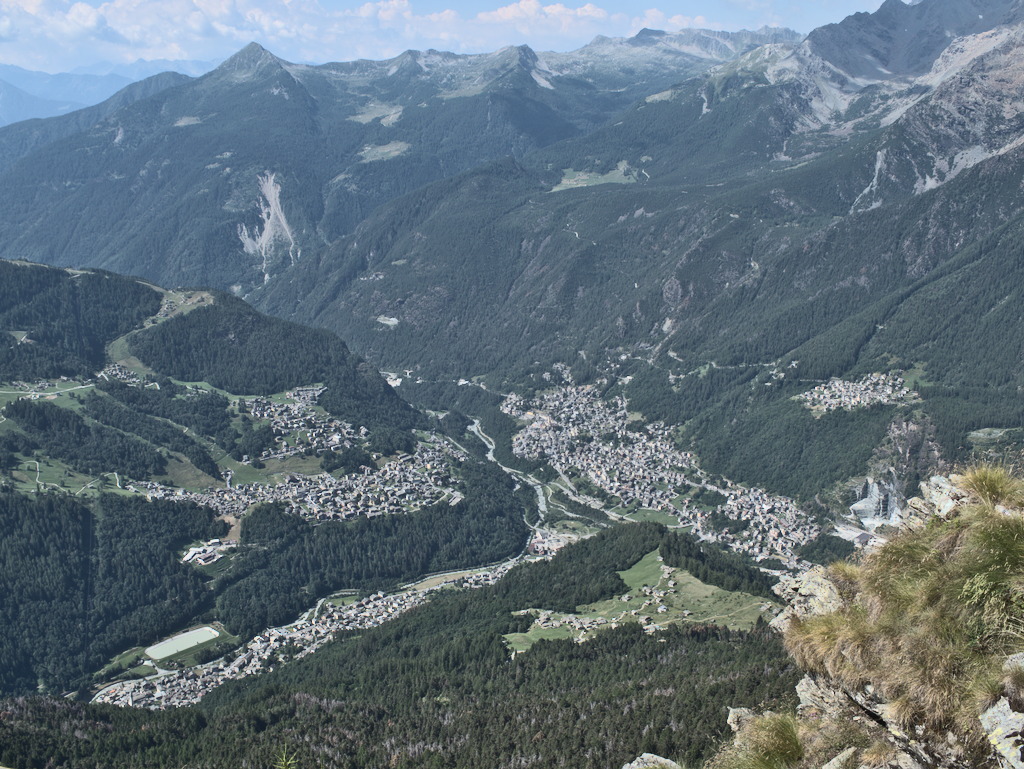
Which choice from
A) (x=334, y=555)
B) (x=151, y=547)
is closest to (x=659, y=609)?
(x=334, y=555)

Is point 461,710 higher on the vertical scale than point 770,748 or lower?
lower

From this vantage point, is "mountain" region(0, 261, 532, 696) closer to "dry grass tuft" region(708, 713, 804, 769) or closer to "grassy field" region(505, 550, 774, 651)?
"grassy field" region(505, 550, 774, 651)

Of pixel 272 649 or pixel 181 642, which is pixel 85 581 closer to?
pixel 181 642

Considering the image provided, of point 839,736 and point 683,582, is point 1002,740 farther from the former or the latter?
point 683,582

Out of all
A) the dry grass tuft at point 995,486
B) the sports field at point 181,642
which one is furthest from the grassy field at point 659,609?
the dry grass tuft at point 995,486

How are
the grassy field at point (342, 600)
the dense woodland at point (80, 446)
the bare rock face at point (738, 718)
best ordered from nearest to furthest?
the bare rock face at point (738, 718), the grassy field at point (342, 600), the dense woodland at point (80, 446)

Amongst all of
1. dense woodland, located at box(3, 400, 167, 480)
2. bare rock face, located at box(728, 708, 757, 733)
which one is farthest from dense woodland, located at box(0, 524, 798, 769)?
dense woodland, located at box(3, 400, 167, 480)

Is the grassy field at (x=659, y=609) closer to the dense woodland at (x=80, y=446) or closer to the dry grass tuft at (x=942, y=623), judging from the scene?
the dry grass tuft at (x=942, y=623)
